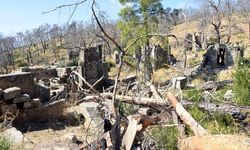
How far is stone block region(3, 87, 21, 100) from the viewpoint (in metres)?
9.24

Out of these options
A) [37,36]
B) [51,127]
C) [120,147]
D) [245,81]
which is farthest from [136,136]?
[37,36]

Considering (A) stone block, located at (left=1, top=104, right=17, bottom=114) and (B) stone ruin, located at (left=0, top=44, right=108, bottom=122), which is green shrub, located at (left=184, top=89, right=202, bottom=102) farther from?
(A) stone block, located at (left=1, top=104, right=17, bottom=114)

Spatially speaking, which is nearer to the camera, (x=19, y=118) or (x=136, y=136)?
(x=136, y=136)

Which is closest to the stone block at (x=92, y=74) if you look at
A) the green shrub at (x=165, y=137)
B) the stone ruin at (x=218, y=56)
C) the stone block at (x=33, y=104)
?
the stone block at (x=33, y=104)

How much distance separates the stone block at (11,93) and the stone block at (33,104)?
38 cm

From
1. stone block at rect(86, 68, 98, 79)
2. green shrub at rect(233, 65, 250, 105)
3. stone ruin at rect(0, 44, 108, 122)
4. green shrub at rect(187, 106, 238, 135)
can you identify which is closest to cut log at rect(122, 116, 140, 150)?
green shrub at rect(187, 106, 238, 135)

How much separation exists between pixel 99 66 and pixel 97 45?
110 centimetres

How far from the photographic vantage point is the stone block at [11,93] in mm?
9242

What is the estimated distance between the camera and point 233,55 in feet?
81.8

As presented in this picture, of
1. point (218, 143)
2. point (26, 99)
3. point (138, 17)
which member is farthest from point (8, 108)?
point (138, 17)

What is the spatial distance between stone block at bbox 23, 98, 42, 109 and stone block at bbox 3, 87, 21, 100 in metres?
0.38

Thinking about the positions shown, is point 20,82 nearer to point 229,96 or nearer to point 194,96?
point 194,96

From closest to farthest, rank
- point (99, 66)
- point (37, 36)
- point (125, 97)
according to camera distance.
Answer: point (125, 97)
point (99, 66)
point (37, 36)

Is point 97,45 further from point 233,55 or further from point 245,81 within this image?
point 233,55
